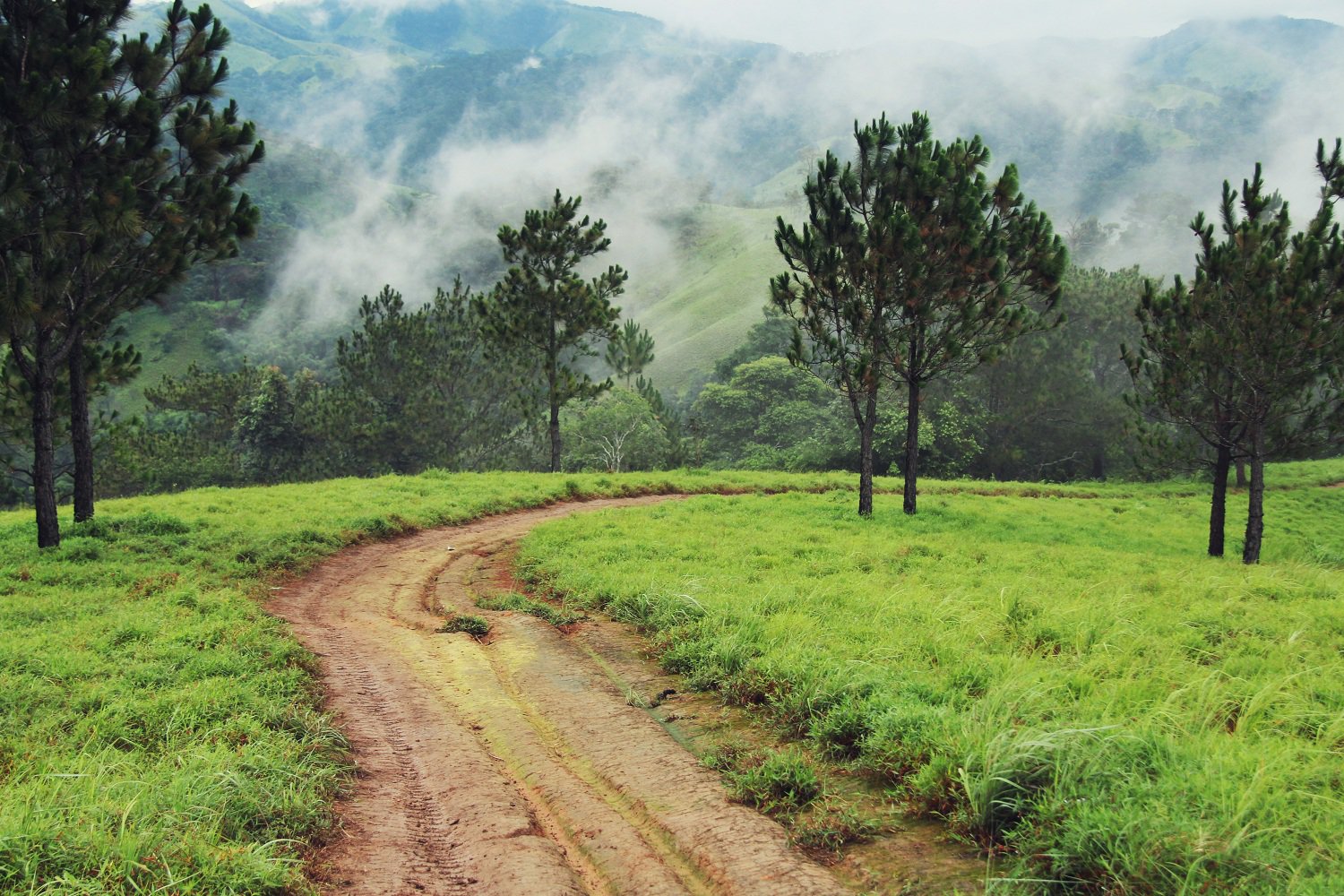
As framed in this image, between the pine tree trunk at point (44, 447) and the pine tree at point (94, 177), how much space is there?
0.07 feet

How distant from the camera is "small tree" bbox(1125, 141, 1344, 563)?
49.3 feet

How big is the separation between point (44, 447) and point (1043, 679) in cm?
1460

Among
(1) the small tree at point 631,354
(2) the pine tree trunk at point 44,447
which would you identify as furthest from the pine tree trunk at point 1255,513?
(1) the small tree at point 631,354

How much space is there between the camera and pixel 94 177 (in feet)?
39.9

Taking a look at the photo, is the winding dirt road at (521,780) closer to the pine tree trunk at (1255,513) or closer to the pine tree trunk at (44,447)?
the pine tree trunk at (44,447)

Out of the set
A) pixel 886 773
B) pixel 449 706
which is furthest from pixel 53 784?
pixel 886 773

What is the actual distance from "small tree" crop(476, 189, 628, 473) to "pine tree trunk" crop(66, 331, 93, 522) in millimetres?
16970

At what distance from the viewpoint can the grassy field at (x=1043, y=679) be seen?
146 inches

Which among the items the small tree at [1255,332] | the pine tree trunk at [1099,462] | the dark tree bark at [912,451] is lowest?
the pine tree trunk at [1099,462]

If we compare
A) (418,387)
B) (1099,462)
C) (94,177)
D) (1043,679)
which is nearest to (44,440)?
(94,177)

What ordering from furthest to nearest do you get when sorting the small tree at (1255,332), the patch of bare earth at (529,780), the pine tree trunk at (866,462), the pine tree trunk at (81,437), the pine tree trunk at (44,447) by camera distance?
the pine tree trunk at (866,462) → the small tree at (1255,332) → the pine tree trunk at (81,437) → the pine tree trunk at (44,447) → the patch of bare earth at (529,780)

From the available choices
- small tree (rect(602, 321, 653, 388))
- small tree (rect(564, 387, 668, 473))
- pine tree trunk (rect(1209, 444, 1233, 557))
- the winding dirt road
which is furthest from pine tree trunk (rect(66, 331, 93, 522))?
small tree (rect(602, 321, 653, 388))

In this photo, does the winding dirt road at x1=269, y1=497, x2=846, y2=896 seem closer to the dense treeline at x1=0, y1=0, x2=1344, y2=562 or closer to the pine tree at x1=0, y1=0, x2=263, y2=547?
the pine tree at x1=0, y1=0, x2=263, y2=547

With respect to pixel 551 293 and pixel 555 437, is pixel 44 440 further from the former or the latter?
pixel 555 437
